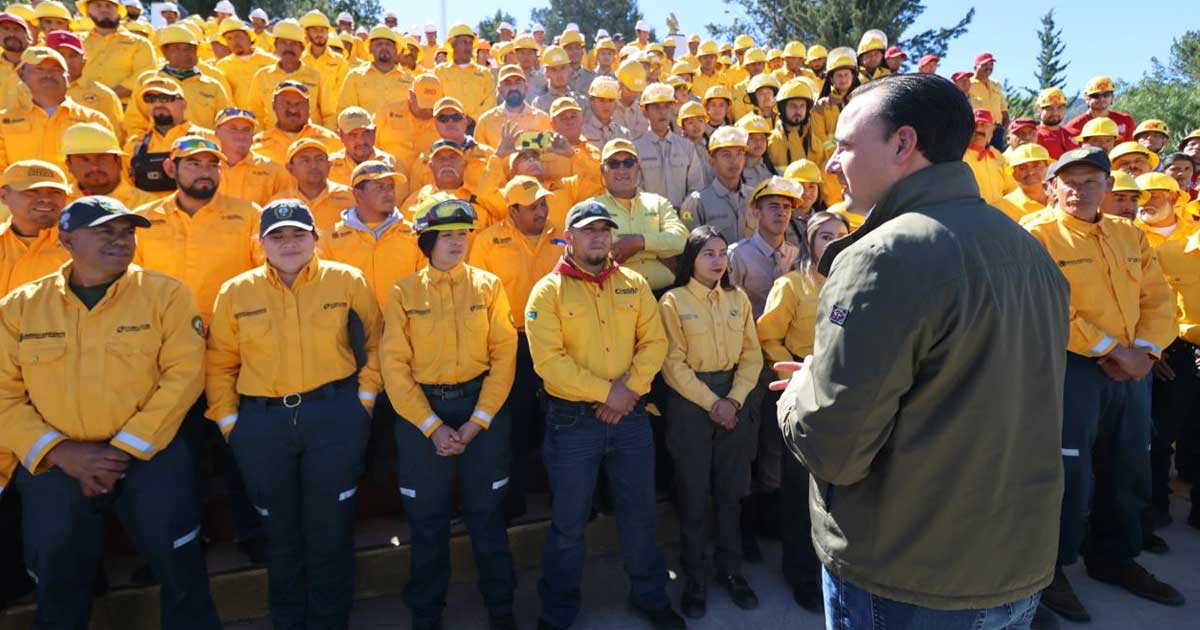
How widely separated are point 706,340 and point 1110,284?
2.41 meters

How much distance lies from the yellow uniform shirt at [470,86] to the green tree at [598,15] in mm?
37510

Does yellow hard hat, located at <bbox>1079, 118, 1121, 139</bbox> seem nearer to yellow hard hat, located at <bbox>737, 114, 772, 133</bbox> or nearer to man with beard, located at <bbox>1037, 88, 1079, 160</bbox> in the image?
man with beard, located at <bbox>1037, 88, 1079, 160</bbox>

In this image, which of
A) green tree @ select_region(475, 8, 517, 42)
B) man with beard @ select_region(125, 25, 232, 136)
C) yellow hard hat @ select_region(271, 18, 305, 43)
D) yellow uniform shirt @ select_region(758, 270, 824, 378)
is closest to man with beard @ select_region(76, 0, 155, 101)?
man with beard @ select_region(125, 25, 232, 136)

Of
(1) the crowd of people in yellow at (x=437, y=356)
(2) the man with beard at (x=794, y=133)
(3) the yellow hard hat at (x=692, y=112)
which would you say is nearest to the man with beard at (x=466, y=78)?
(3) the yellow hard hat at (x=692, y=112)

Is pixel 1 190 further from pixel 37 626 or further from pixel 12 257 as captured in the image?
pixel 37 626

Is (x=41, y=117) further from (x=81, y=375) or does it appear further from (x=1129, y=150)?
(x=1129, y=150)

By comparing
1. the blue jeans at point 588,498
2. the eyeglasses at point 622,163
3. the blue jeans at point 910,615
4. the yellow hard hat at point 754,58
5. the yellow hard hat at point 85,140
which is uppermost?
the yellow hard hat at point 754,58

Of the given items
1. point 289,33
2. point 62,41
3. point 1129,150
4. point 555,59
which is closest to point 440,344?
point 555,59

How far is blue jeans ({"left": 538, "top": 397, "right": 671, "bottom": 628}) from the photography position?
11.9 ft

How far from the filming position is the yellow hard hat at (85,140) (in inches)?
159

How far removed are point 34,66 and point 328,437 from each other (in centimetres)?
482

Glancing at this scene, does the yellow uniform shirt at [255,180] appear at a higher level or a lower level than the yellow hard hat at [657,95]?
lower

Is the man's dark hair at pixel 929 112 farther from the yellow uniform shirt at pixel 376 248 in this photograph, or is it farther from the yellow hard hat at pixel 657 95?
the yellow hard hat at pixel 657 95

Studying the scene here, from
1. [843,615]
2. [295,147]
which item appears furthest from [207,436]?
[843,615]
